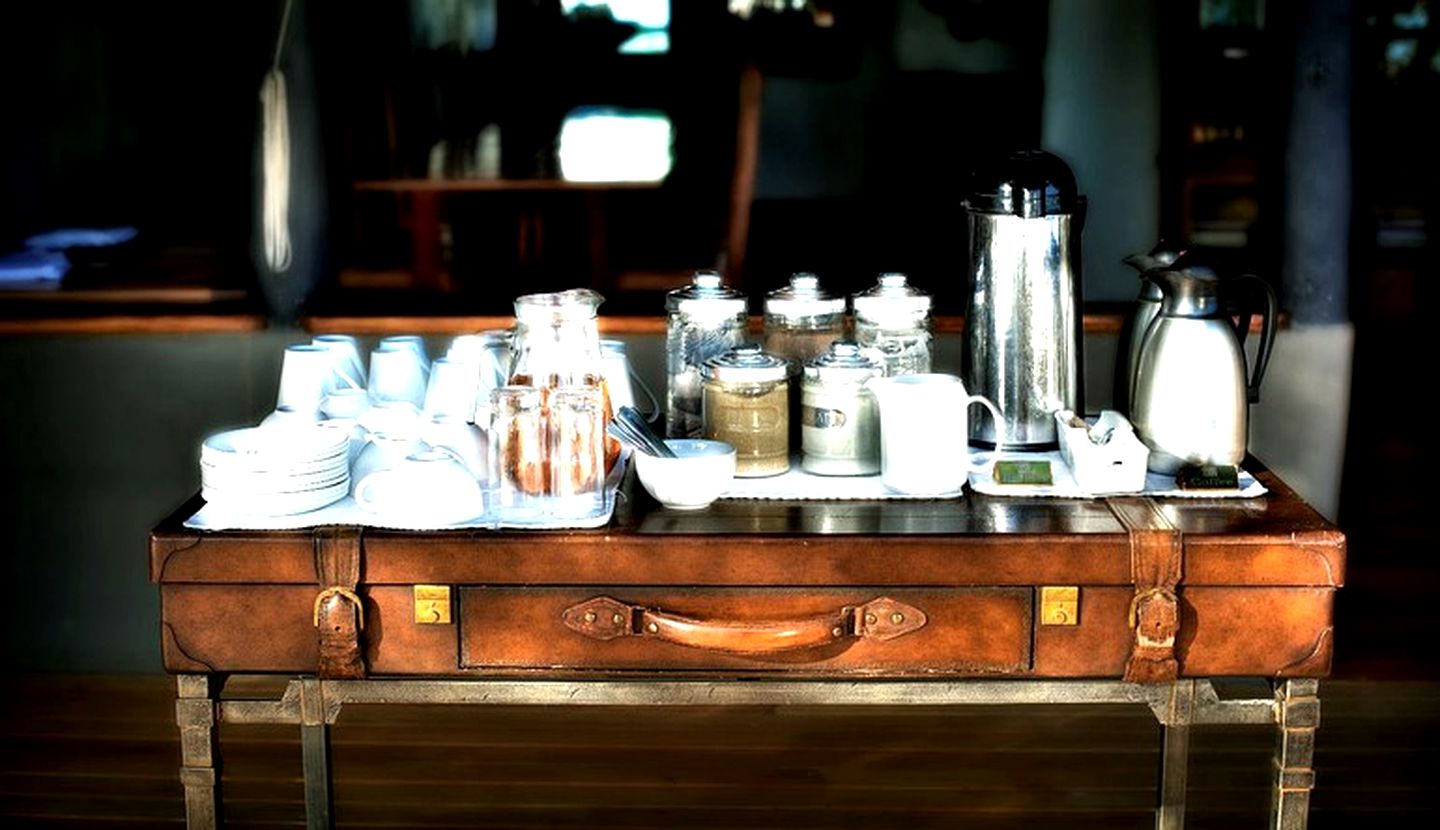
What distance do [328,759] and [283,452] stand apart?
0.45 m

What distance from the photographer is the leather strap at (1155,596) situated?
188cm

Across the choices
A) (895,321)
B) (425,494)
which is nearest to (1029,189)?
(895,321)

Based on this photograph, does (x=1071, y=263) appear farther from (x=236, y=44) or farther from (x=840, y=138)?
(x=236, y=44)

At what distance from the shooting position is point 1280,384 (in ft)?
10.9

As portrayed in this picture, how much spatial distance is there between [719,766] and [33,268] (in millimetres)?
1763

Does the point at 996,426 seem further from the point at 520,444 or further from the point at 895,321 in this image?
the point at 520,444

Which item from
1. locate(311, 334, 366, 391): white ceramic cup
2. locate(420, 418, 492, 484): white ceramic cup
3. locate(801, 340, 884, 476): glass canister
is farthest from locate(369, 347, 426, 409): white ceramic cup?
locate(801, 340, 884, 476): glass canister

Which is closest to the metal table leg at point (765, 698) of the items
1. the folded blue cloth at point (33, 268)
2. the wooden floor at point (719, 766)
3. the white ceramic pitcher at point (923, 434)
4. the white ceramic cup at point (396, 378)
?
the white ceramic pitcher at point (923, 434)

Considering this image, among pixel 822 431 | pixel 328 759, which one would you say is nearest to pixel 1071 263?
pixel 822 431

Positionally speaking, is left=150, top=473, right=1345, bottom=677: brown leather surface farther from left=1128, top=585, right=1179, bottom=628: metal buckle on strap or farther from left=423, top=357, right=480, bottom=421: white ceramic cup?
left=423, top=357, right=480, bottom=421: white ceramic cup

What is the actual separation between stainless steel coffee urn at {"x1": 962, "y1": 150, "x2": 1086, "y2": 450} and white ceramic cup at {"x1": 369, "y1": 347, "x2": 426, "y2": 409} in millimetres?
734

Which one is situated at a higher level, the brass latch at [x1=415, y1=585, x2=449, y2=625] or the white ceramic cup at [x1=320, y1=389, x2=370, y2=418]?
the white ceramic cup at [x1=320, y1=389, x2=370, y2=418]

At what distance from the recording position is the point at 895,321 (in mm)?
2182

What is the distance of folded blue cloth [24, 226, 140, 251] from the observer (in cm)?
359
